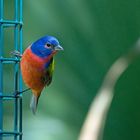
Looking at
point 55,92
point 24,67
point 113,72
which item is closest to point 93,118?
point 113,72

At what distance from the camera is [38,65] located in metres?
6.21

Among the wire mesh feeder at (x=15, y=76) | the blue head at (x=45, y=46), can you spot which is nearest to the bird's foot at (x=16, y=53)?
the wire mesh feeder at (x=15, y=76)

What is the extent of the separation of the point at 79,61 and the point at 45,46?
52cm

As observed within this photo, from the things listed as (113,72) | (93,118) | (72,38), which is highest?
(72,38)

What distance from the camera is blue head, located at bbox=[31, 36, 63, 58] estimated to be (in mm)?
6031

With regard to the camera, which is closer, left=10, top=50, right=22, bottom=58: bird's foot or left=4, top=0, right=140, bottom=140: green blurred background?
left=10, top=50, right=22, bottom=58: bird's foot

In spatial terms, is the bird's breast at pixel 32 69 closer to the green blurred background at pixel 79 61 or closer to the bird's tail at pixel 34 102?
the bird's tail at pixel 34 102

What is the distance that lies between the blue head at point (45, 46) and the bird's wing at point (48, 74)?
0.09m

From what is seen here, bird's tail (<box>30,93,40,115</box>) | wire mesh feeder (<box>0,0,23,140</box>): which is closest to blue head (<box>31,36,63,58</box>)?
wire mesh feeder (<box>0,0,23,140</box>)

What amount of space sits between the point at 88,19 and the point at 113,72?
135 centimetres

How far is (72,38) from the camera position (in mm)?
6652

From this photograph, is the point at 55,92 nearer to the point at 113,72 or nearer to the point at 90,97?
the point at 90,97

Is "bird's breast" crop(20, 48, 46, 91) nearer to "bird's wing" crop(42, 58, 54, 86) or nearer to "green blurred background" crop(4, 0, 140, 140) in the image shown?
"bird's wing" crop(42, 58, 54, 86)

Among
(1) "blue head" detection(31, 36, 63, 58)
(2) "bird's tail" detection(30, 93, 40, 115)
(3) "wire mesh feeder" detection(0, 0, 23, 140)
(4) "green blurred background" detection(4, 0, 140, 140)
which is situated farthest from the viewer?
(4) "green blurred background" detection(4, 0, 140, 140)
